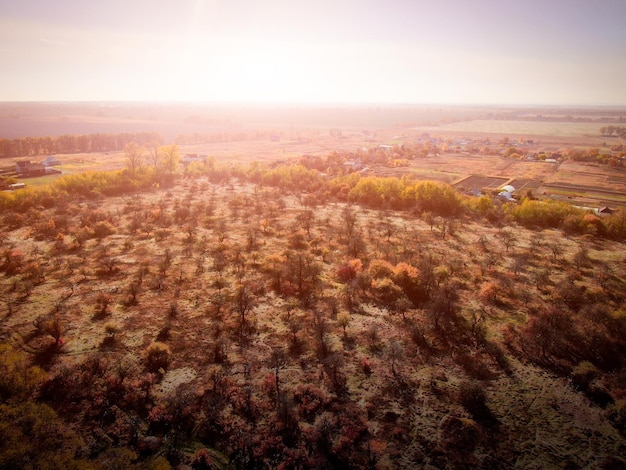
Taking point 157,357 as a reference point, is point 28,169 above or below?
above

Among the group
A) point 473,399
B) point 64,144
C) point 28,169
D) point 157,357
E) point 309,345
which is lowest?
point 473,399

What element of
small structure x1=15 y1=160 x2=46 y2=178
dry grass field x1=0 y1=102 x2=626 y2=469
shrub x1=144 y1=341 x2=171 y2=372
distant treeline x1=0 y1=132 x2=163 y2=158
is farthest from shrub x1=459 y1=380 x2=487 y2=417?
distant treeline x1=0 y1=132 x2=163 y2=158

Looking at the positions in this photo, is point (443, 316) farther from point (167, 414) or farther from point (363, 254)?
point (167, 414)

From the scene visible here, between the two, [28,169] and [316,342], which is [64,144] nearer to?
[28,169]

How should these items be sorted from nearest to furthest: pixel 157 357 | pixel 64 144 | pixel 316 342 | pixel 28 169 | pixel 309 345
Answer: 1. pixel 157 357
2. pixel 309 345
3. pixel 316 342
4. pixel 28 169
5. pixel 64 144

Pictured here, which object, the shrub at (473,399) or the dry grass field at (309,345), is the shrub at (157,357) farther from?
the shrub at (473,399)

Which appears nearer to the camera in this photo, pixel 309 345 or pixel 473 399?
pixel 473 399

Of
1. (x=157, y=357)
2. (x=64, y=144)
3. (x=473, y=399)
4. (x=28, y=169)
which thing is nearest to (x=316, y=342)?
(x=473, y=399)

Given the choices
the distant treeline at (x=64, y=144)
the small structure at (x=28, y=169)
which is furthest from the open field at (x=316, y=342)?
the distant treeline at (x=64, y=144)

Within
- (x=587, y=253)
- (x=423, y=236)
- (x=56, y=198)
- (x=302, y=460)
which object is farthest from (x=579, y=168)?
(x=56, y=198)

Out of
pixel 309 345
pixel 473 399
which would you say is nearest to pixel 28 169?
pixel 309 345

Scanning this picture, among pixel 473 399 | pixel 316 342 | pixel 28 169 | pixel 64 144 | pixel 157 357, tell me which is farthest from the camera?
pixel 64 144
